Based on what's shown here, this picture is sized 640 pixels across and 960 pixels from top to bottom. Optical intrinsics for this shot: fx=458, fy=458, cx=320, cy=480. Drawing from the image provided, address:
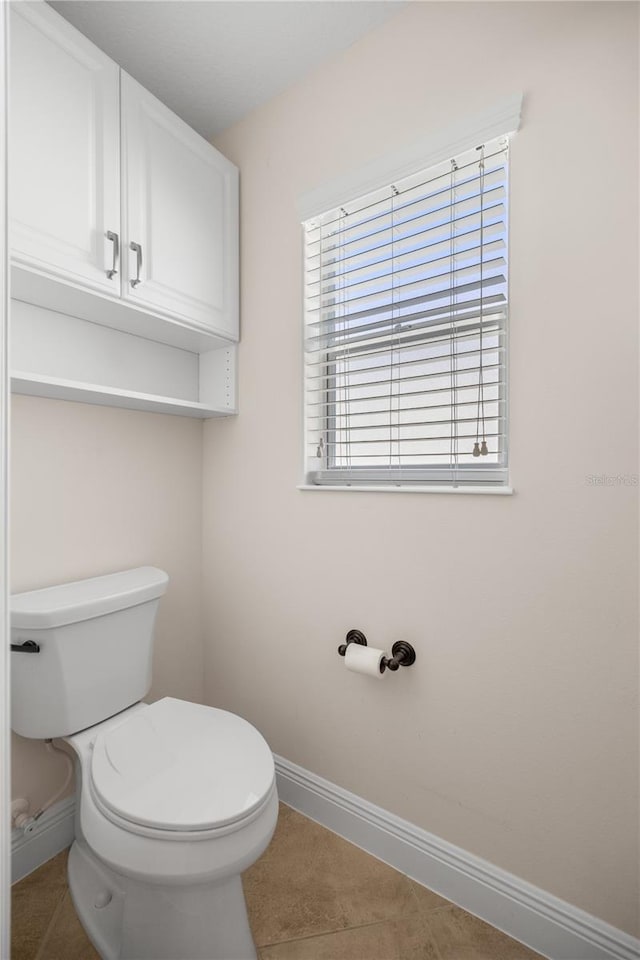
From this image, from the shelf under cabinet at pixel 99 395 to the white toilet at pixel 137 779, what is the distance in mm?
574

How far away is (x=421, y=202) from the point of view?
4.37 ft

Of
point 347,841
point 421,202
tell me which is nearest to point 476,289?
point 421,202

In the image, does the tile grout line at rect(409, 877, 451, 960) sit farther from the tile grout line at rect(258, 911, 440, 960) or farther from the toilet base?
the toilet base

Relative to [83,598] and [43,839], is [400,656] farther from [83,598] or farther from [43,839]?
[43,839]

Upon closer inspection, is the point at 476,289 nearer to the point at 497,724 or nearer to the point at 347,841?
the point at 497,724

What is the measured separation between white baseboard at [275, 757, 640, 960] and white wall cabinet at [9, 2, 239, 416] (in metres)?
1.39

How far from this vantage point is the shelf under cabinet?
1196 mm

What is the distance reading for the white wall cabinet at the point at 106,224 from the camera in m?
1.12

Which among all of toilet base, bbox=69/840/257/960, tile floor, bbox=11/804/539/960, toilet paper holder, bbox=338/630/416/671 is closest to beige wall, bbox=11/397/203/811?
tile floor, bbox=11/804/539/960

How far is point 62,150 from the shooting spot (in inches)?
46.4

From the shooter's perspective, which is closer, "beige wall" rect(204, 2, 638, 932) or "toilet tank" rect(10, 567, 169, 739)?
"beige wall" rect(204, 2, 638, 932)

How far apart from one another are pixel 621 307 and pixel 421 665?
1.05m

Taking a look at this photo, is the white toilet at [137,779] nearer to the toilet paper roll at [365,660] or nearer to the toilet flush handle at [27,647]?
the toilet flush handle at [27,647]

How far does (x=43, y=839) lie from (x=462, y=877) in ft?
4.02
